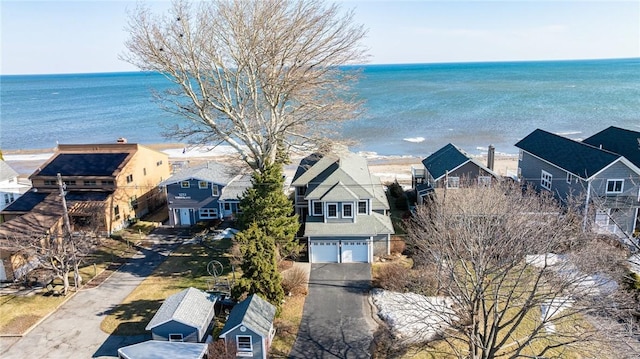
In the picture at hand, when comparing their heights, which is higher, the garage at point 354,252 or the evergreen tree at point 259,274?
the evergreen tree at point 259,274

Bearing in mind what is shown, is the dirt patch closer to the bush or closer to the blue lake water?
the bush

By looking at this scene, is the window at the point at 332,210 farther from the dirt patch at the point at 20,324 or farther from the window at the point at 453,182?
the dirt patch at the point at 20,324

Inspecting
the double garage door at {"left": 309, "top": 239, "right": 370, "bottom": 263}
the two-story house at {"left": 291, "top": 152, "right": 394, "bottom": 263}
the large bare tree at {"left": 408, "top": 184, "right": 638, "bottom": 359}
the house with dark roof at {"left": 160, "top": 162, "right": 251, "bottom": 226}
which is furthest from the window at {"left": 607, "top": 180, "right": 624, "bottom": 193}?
the house with dark roof at {"left": 160, "top": 162, "right": 251, "bottom": 226}

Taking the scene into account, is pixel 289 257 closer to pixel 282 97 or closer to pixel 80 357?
pixel 282 97

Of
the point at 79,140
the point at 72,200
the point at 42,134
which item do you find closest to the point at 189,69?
the point at 72,200

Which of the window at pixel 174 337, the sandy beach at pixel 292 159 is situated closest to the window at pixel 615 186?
the sandy beach at pixel 292 159
